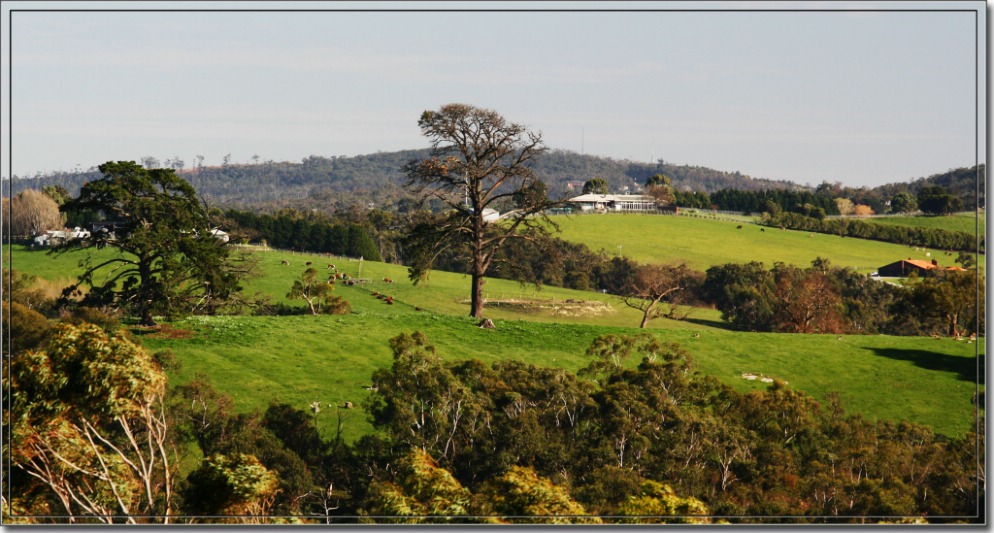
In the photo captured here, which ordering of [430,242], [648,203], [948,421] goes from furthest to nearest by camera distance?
[648,203]
[430,242]
[948,421]

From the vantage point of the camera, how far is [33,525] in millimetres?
25984

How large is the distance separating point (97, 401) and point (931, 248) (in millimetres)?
85154

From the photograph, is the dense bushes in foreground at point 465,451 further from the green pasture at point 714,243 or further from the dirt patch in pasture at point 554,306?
the green pasture at point 714,243

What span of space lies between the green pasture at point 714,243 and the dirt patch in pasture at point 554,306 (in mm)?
28544

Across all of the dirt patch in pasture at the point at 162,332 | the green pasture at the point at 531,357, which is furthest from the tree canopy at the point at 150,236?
the green pasture at the point at 531,357

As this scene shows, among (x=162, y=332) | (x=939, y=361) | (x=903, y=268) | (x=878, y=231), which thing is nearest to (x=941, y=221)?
(x=903, y=268)

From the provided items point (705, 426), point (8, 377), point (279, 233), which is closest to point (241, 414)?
point (8, 377)

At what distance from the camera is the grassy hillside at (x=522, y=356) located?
3681cm

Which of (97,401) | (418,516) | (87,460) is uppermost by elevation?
(97,401)

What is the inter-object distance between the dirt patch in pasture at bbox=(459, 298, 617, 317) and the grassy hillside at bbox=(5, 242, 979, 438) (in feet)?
65.2

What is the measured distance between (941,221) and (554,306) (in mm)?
43905

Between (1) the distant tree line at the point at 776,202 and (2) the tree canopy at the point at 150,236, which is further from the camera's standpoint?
(1) the distant tree line at the point at 776,202

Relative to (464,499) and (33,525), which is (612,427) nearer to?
(464,499)

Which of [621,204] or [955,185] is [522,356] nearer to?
[955,185]
